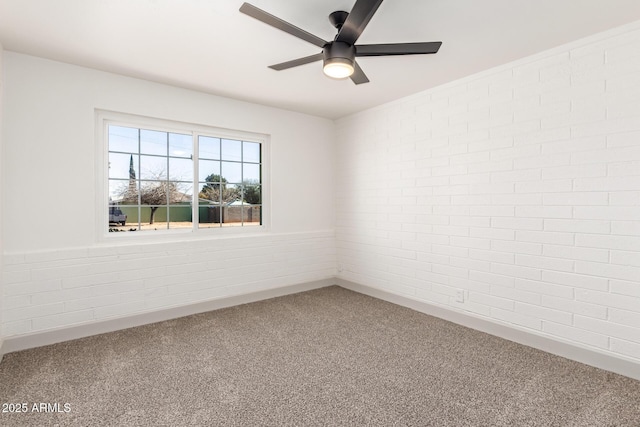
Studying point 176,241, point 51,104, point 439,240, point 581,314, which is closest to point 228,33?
point 51,104

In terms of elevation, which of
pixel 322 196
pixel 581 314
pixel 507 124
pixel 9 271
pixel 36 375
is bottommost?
pixel 36 375

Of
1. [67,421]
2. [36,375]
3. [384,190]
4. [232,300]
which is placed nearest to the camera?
[67,421]

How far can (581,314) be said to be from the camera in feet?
8.61

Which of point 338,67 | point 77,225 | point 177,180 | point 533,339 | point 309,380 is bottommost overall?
point 309,380

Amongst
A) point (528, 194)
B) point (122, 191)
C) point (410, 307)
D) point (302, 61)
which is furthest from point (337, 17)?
point (410, 307)

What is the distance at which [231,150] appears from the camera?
13.9ft

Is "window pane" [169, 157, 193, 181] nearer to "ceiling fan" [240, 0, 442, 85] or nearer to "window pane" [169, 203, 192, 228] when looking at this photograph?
"window pane" [169, 203, 192, 228]

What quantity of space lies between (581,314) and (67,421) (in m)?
3.75

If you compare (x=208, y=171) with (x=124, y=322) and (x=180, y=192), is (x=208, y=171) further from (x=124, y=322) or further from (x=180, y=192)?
(x=124, y=322)

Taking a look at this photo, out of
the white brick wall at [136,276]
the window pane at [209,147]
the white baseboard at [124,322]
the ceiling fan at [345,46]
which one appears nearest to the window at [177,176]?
the window pane at [209,147]

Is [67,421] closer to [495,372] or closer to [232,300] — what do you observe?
[232,300]

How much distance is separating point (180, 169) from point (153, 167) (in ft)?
0.97

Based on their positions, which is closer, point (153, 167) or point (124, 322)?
point (124, 322)

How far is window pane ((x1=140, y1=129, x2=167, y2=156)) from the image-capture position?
3588 millimetres
